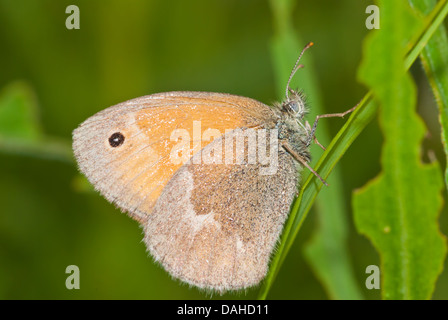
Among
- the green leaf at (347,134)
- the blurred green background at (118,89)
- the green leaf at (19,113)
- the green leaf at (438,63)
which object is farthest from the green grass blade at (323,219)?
the green leaf at (19,113)

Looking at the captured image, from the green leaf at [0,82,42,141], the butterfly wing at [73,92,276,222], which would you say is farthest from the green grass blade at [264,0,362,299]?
the green leaf at [0,82,42,141]

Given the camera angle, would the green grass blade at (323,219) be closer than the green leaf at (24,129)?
Yes

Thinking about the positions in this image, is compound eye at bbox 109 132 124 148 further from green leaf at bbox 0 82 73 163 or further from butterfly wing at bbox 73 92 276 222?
green leaf at bbox 0 82 73 163

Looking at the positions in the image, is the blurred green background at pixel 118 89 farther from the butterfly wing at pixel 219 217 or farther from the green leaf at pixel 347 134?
the green leaf at pixel 347 134

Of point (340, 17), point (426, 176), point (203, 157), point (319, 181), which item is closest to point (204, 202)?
point (203, 157)

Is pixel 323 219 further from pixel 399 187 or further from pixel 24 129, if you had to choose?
pixel 24 129
